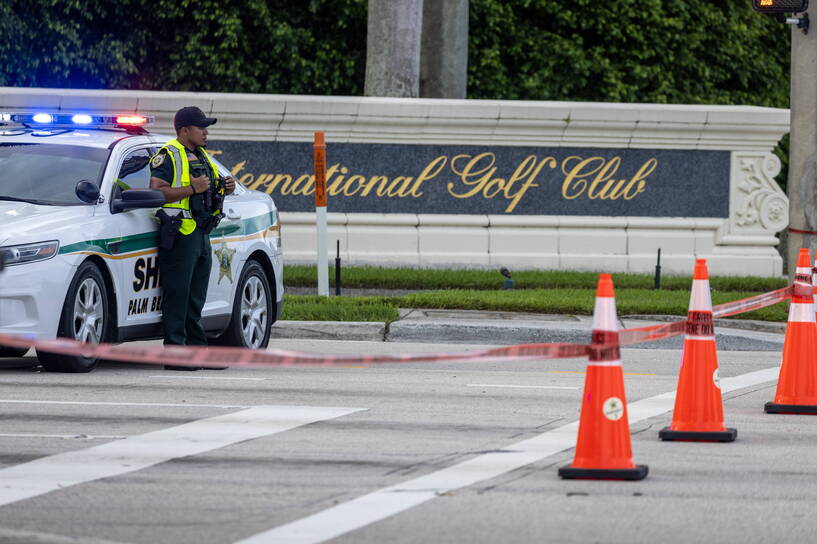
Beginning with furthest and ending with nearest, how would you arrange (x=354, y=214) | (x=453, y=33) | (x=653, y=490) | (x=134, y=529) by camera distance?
1. (x=453, y=33)
2. (x=354, y=214)
3. (x=653, y=490)
4. (x=134, y=529)

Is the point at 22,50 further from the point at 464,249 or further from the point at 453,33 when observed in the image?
the point at 464,249

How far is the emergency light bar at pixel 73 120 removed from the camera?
469 inches

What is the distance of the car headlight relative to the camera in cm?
1007

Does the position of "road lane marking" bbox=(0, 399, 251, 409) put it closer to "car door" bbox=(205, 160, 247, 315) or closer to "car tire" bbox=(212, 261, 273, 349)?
"car door" bbox=(205, 160, 247, 315)

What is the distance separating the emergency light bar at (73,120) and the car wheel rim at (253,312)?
1.54m

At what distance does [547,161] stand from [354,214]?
8.95ft

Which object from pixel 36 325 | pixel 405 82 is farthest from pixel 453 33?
pixel 36 325

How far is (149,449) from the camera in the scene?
25.7ft

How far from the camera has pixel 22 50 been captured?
29.3 metres

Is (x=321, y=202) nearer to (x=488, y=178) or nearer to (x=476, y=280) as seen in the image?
(x=476, y=280)

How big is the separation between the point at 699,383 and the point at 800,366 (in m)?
1.50

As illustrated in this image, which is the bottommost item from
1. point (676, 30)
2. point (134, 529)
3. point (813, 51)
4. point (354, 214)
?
point (134, 529)

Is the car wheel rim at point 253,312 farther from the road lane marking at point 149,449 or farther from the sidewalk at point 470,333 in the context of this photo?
the road lane marking at point 149,449

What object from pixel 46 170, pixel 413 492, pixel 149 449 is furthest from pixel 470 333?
pixel 413 492
